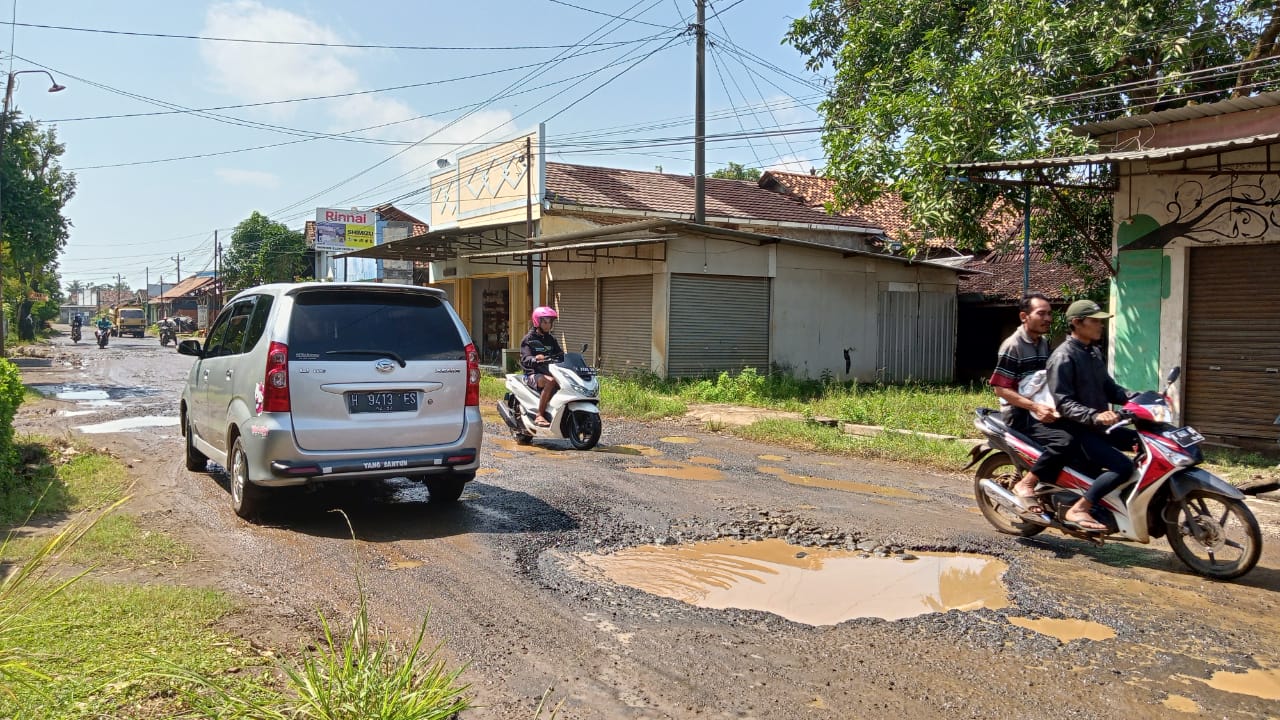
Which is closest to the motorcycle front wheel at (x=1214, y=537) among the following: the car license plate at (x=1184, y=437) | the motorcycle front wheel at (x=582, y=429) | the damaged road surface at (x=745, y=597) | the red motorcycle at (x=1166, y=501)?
the red motorcycle at (x=1166, y=501)

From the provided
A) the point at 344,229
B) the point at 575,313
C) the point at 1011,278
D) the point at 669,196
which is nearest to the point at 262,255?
the point at 344,229

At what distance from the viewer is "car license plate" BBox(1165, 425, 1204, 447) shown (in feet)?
17.0

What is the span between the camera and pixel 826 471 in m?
9.31

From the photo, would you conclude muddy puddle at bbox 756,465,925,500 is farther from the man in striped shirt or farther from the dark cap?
the dark cap

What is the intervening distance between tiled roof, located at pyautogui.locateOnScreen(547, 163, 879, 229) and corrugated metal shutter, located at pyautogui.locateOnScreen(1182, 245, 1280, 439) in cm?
1326

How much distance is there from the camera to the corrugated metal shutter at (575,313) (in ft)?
67.4

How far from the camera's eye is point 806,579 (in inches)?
208

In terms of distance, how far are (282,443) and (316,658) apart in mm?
2654

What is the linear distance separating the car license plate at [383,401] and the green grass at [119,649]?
6.22 ft

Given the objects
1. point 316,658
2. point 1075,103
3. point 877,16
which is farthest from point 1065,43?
point 316,658

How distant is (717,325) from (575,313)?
4.34 metres

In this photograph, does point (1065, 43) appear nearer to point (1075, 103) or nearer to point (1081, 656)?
point (1075, 103)

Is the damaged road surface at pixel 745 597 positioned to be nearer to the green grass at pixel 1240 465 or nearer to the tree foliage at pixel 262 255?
the green grass at pixel 1240 465

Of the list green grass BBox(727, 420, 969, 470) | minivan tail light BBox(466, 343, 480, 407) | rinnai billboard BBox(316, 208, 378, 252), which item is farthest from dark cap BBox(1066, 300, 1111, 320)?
rinnai billboard BBox(316, 208, 378, 252)
